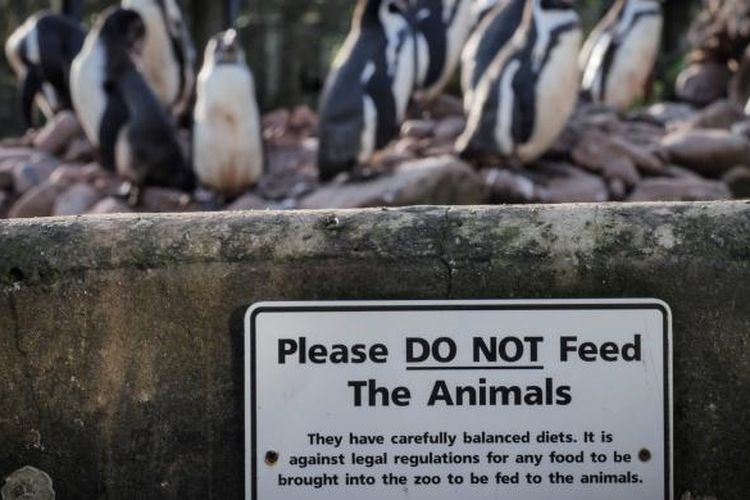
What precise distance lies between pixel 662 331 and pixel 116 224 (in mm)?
987

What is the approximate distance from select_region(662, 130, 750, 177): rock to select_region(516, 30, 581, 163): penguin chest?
74cm

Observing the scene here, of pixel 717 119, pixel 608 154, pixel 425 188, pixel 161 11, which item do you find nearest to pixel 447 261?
pixel 425 188

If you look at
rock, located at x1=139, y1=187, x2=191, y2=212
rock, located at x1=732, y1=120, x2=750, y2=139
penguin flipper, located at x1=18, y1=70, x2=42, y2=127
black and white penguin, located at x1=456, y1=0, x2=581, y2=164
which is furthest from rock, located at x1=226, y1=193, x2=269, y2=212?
penguin flipper, located at x1=18, y1=70, x2=42, y2=127

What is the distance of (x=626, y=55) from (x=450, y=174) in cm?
555

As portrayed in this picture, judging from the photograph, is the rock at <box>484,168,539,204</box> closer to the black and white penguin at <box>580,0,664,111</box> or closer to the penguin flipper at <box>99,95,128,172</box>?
the penguin flipper at <box>99,95,128,172</box>

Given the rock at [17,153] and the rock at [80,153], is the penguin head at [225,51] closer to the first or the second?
the rock at [80,153]

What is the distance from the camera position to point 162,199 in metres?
8.77

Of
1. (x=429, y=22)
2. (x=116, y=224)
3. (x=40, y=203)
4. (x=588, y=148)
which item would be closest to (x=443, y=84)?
(x=429, y=22)

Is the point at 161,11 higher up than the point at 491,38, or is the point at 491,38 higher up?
the point at 491,38

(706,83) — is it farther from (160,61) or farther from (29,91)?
(29,91)

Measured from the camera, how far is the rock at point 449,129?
935 centimetres

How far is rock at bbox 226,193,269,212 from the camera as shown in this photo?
8344 mm

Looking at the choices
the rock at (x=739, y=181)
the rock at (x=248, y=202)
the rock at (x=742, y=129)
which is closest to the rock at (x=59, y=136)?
the rock at (x=248, y=202)

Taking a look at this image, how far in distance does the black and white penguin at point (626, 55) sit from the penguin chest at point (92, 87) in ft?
16.8
